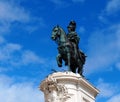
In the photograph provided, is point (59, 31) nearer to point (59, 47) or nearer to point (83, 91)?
point (59, 47)

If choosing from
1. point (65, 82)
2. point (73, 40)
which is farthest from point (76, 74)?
point (73, 40)

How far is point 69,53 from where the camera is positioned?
2994cm

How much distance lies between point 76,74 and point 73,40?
2.78 metres

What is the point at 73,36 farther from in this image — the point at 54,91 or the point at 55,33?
the point at 54,91

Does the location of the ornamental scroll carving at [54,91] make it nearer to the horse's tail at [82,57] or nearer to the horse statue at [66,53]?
the horse statue at [66,53]

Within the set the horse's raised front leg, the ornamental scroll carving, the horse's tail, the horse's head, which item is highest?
the horse's head

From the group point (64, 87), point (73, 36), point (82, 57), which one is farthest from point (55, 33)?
point (64, 87)

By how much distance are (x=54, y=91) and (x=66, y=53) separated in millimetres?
2702

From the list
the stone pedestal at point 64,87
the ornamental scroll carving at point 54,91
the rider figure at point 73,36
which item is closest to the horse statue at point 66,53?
the rider figure at point 73,36

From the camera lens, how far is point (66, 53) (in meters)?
30.0

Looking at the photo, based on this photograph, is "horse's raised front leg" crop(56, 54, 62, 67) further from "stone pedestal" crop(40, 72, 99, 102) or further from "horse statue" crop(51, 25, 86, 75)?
"stone pedestal" crop(40, 72, 99, 102)

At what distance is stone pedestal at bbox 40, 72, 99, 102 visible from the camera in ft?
92.2

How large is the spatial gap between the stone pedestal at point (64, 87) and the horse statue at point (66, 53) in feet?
4.42

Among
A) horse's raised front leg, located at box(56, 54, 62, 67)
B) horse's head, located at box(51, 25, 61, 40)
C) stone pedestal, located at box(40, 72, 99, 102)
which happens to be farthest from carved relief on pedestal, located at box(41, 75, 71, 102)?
horse's head, located at box(51, 25, 61, 40)
